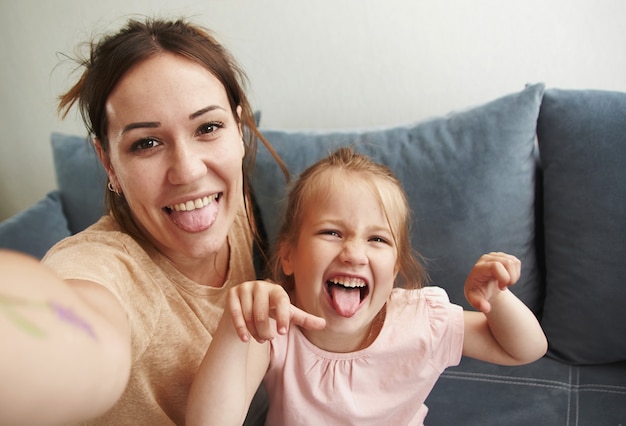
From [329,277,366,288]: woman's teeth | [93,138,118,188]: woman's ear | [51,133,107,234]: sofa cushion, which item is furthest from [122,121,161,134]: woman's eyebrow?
[51,133,107,234]: sofa cushion

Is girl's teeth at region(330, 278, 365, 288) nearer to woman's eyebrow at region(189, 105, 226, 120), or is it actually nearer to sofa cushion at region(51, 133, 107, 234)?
woman's eyebrow at region(189, 105, 226, 120)

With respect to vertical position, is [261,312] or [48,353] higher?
[48,353]

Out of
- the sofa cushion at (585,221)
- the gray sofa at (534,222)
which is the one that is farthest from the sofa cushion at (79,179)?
the sofa cushion at (585,221)

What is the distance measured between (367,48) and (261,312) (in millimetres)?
1170

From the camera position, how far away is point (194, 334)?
96 cm

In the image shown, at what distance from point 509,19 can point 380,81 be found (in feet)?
1.38

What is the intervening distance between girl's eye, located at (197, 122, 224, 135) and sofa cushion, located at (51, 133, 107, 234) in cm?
81

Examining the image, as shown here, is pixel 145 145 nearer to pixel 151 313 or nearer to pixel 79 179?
pixel 151 313

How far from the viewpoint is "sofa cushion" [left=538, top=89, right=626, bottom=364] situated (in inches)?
47.8

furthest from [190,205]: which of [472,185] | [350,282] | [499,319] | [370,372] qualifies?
[472,185]

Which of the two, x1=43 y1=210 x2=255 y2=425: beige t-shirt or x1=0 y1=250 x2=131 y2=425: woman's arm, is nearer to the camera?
x1=0 y1=250 x2=131 y2=425: woman's arm

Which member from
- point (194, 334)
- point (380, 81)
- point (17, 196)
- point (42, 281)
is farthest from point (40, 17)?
point (42, 281)

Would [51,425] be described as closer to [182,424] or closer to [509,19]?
[182,424]

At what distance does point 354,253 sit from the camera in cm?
92
